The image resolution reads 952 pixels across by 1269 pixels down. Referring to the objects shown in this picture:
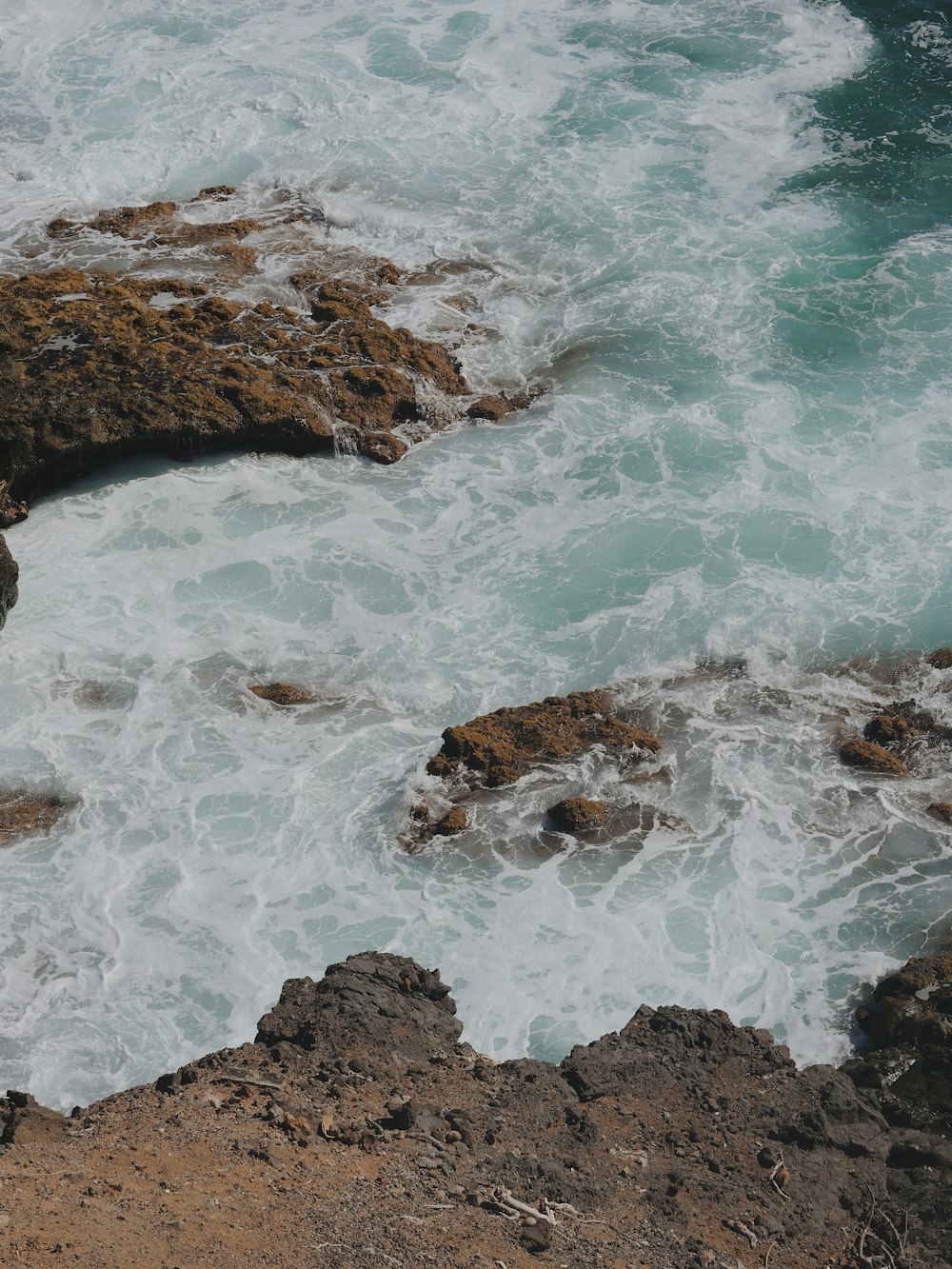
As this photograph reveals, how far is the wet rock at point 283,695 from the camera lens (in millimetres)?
19484

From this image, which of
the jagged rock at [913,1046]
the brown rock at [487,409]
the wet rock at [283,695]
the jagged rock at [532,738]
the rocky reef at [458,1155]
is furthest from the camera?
the brown rock at [487,409]

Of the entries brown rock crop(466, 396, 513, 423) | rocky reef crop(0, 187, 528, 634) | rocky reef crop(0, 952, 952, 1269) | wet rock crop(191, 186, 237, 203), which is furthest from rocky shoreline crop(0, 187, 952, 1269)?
wet rock crop(191, 186, 237, 203)

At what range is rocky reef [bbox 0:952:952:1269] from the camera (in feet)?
35.3

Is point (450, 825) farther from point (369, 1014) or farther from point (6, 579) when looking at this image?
point (6, 579)

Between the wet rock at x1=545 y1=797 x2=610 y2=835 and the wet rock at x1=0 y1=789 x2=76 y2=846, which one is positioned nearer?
the wet rock at x1=0 y1=789 x2=76 y2=846

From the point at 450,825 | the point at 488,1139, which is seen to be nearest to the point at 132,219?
the point at 450,825

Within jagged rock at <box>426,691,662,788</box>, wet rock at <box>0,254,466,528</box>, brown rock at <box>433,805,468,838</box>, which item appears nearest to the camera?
brown rock at <box>433,805,468,838</box>

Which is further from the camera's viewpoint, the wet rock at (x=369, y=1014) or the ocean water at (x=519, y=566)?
the ocean water at (x=519, y=566)

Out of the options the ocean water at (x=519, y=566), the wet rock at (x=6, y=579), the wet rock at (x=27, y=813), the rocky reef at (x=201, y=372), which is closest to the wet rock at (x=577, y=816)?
the ocean water at (x=519, y=566)

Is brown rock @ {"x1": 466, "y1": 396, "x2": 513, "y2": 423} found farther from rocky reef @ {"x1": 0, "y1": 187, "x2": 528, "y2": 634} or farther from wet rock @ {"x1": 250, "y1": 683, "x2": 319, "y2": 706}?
wet rock @ {"x1": 250, "y1": 683, "x2": 319, "y2": 706}

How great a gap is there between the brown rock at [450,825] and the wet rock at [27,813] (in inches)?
204

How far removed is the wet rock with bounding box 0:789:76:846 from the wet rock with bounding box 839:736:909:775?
11381 mm

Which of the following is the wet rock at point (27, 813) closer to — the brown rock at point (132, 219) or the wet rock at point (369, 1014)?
the wet rock at point (369, 1014)

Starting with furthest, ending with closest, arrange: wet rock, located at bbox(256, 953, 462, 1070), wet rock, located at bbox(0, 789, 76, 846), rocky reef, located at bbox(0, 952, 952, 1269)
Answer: wet rock, located at bbox(0, 789, 76, 846) < wet rock, located at bbox(256, 953, 462, 1070) < rocky reef, located at bbox(0, 952, 952, 1269)
